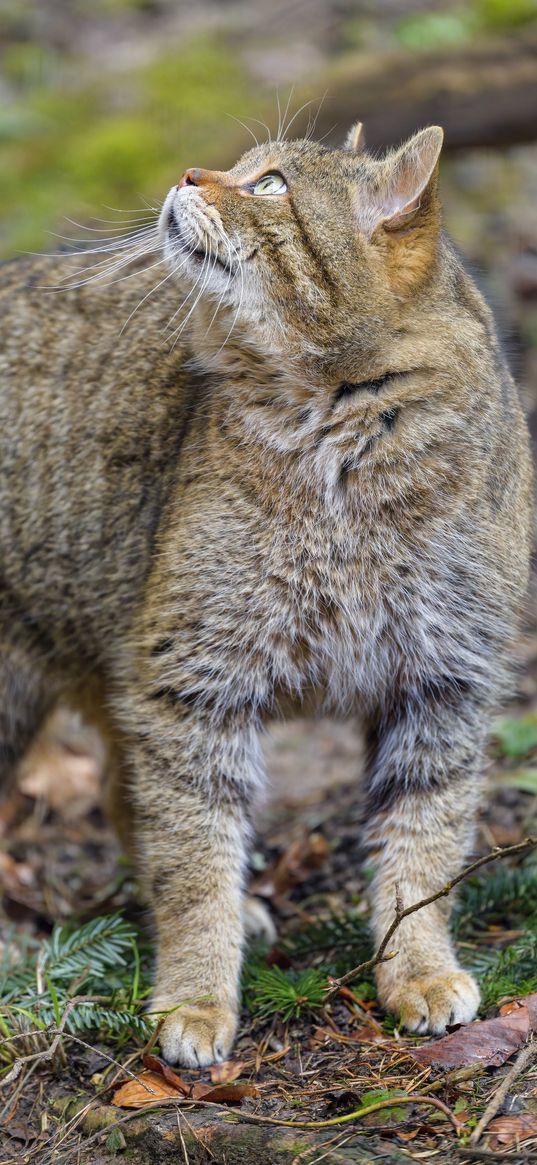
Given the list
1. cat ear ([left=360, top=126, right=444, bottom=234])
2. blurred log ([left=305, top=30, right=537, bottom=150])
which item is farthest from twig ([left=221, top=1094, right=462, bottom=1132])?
blurred log ([left=305, top=30, right=537, bottom=150])

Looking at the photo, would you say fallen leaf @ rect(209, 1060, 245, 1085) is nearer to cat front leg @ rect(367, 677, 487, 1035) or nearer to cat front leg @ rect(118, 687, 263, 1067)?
cat front leg @ rect(118, 687, 263, 1067)

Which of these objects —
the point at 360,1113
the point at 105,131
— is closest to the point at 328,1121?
the point at 360,1113

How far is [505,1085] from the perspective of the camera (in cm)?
321

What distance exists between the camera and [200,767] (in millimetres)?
4094

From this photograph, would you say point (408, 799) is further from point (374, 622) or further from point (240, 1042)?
point (240, 1042)

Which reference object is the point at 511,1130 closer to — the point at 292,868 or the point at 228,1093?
the point at 228,1093

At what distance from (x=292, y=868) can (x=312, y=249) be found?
268 centimetres

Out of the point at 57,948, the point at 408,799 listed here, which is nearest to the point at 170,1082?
the point at 57,948

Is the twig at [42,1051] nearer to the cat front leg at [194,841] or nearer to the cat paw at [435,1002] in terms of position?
the cat front leg at [194,841]

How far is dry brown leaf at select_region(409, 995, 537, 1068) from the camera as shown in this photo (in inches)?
136

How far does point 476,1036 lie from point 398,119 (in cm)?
616

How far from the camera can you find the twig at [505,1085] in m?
3.05

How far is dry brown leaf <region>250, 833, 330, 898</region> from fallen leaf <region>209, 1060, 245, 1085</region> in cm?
147

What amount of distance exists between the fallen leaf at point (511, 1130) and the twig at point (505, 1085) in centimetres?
3
